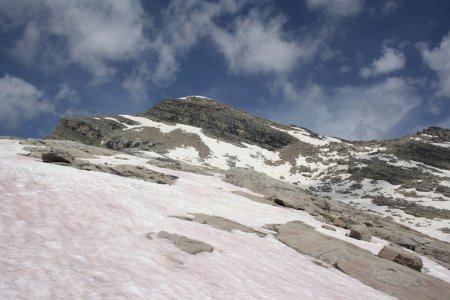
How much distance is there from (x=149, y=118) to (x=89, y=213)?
76.9 metres

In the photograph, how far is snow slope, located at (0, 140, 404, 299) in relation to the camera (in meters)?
7.75

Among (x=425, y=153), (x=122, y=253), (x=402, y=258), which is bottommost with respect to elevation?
(x=122, y=253)

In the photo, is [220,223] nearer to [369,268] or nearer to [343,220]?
[369,268]

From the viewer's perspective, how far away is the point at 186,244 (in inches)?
461

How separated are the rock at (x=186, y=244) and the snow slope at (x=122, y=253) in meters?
0.28

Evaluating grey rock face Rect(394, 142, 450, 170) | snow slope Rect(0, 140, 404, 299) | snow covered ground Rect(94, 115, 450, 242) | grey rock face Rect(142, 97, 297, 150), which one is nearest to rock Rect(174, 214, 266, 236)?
snow slope Rect(0, 140, 404, 299)

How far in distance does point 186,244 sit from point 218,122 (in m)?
78.6

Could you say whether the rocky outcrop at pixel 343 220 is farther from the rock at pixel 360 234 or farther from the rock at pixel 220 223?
the rock at pixel 220 223

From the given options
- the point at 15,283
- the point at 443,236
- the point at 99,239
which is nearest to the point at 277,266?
the point at 99,239

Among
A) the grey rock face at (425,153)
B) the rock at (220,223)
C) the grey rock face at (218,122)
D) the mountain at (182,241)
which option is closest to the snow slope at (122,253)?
the mountain at (182,241)

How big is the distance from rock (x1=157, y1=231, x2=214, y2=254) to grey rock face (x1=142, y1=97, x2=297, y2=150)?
69330mm

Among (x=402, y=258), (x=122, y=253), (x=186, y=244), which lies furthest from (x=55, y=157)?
→ (x=402, y=258)

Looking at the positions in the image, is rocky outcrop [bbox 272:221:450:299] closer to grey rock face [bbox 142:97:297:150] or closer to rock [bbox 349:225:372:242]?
rock [bbox 349:225:372:242]

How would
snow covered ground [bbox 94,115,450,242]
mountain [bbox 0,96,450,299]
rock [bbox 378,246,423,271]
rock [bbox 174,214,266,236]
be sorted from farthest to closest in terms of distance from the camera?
1. snow covered ground [bbox 94,115,450,242]
2. rock [bbox 378,246,423,271]
3. rock [bbox 174,214,266,236]
4. mountain [bbox 0,96,450,299]
